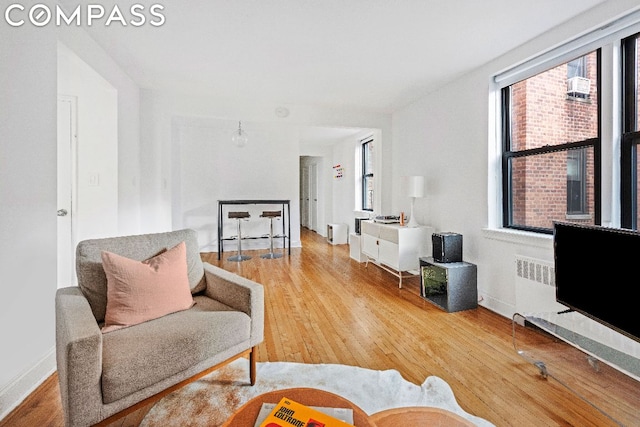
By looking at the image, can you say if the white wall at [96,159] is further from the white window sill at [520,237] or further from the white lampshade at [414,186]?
the white window sill at [520,237]

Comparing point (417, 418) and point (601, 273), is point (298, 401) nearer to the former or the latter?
point (417, 418)

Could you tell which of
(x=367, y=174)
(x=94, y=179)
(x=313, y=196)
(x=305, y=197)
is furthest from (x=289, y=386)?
(x=305, y=197)

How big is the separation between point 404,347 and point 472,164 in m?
2.13

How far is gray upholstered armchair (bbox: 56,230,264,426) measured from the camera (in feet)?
4.01

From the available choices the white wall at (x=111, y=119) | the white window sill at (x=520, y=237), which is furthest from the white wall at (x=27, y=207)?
the white window sill at (x=520, y=237)

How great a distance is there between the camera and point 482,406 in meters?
1.71

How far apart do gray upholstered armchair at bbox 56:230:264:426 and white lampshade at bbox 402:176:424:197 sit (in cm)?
264

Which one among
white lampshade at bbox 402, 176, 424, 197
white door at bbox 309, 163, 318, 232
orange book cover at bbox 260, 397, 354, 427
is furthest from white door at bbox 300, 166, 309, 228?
orange book cover at bbox 260, 397, 354, 427

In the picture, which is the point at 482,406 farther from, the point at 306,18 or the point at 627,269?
the point at 306,18

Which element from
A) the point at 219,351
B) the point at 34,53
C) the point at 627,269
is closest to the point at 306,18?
the point at 34,53

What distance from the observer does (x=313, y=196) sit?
9859 mm

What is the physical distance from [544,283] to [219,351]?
2418 millimetres

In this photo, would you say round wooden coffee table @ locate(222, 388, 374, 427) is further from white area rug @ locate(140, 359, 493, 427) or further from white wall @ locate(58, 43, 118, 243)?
white wall @ locate(58, 43, 118, 243)

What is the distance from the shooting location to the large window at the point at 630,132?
219 centimetres
